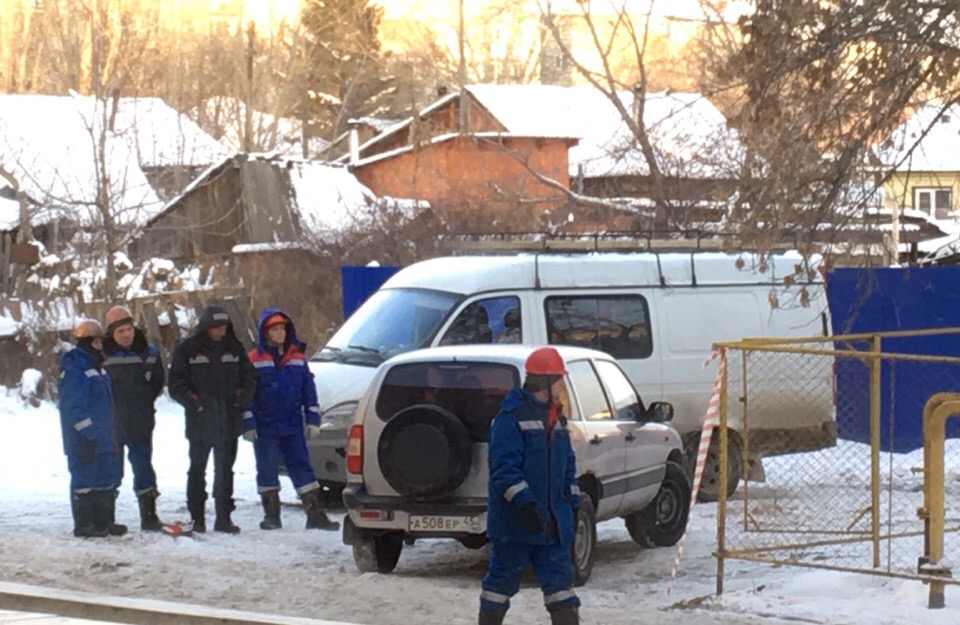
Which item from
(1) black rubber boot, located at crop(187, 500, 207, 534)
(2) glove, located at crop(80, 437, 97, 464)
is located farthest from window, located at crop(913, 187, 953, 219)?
(2) glove, located at crop(80, 437, 97, 464)

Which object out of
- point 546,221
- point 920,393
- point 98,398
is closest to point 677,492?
point 98,398

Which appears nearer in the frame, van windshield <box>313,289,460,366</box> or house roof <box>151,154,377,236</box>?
van windshield <box>313,289,460,366</box>

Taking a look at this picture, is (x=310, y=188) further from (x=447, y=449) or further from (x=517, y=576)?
(x=517, y=576)

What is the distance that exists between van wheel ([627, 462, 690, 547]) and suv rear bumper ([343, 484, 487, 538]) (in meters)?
2.60

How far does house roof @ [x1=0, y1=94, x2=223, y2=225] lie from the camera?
2686cm

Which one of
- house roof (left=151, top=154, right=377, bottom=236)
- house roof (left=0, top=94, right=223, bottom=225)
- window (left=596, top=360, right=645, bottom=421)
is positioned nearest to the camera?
window (left=596, top=360, right=645, bottom=421)

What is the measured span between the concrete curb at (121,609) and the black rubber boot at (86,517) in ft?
8.15

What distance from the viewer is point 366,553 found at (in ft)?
37.3

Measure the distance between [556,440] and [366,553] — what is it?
3.58 m

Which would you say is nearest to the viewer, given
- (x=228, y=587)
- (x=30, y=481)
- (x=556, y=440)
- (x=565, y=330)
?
(x=556, y=440)

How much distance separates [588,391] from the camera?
38.9 feet

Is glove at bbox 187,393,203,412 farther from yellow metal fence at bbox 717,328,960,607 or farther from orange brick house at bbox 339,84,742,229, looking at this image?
orange brick house at bbox 339,84,742,229

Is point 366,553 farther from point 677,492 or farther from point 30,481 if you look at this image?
point 30,481

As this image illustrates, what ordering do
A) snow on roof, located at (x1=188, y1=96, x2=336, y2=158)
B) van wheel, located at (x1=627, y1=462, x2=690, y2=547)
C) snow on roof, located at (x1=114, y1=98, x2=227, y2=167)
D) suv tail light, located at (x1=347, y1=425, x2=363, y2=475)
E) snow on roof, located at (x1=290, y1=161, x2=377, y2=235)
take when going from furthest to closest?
snow on roof, located at (x1=188, y1=96, x2=336, y2=158), snow on roof, located at (x1=290, y1=161, x2=377, y2=235), snow on roof, located at (x1=114, y1=98, x2=227, y2=167), van wheel, located at (x1=627, y1=462, x2=690, y2=547), suv tail light, located at (x1=347, y1=425, x2=363, y2=475)
